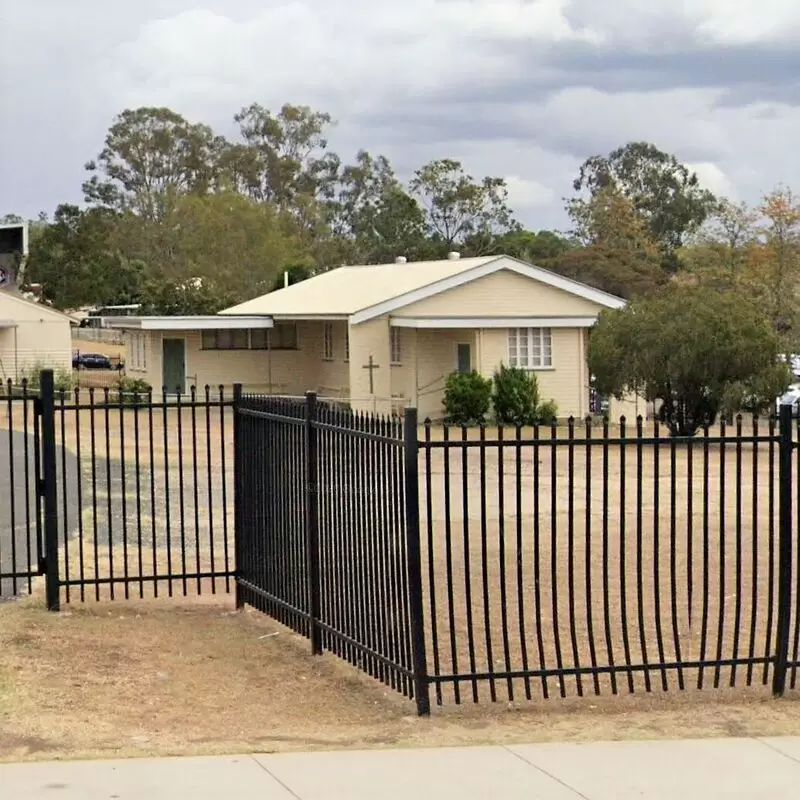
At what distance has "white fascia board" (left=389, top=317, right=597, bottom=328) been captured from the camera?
35.8 meters

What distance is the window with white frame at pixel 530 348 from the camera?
3647 cm

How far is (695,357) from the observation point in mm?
29547

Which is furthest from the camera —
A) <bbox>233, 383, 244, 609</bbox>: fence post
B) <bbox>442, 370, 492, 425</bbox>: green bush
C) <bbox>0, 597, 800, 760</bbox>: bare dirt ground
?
<bbox>442, 370, 492, 425</bbox>: green bush

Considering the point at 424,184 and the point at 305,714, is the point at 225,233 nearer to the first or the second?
the point at 424,184

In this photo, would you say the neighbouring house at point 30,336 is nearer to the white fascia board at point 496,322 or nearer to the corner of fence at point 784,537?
the white fascia board at point 496,322

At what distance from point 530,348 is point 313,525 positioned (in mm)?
27827

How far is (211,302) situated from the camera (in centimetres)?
5378

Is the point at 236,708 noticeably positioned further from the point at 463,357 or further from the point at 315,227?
the point at 315,227

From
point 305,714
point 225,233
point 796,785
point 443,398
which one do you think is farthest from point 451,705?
point 225,233

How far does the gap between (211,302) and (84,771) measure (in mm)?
47999

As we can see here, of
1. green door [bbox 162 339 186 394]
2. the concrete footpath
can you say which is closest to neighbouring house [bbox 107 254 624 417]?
green door [bbox 162 339 186 394]

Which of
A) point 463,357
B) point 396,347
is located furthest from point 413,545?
point 396,347

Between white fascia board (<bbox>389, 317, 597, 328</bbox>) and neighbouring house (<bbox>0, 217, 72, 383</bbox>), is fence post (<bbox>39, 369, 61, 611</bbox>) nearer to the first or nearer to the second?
white fascia board (<bbox>389, 317, 597, 328</bbox>)

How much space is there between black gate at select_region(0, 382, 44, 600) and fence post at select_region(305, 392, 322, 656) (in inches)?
83.1
